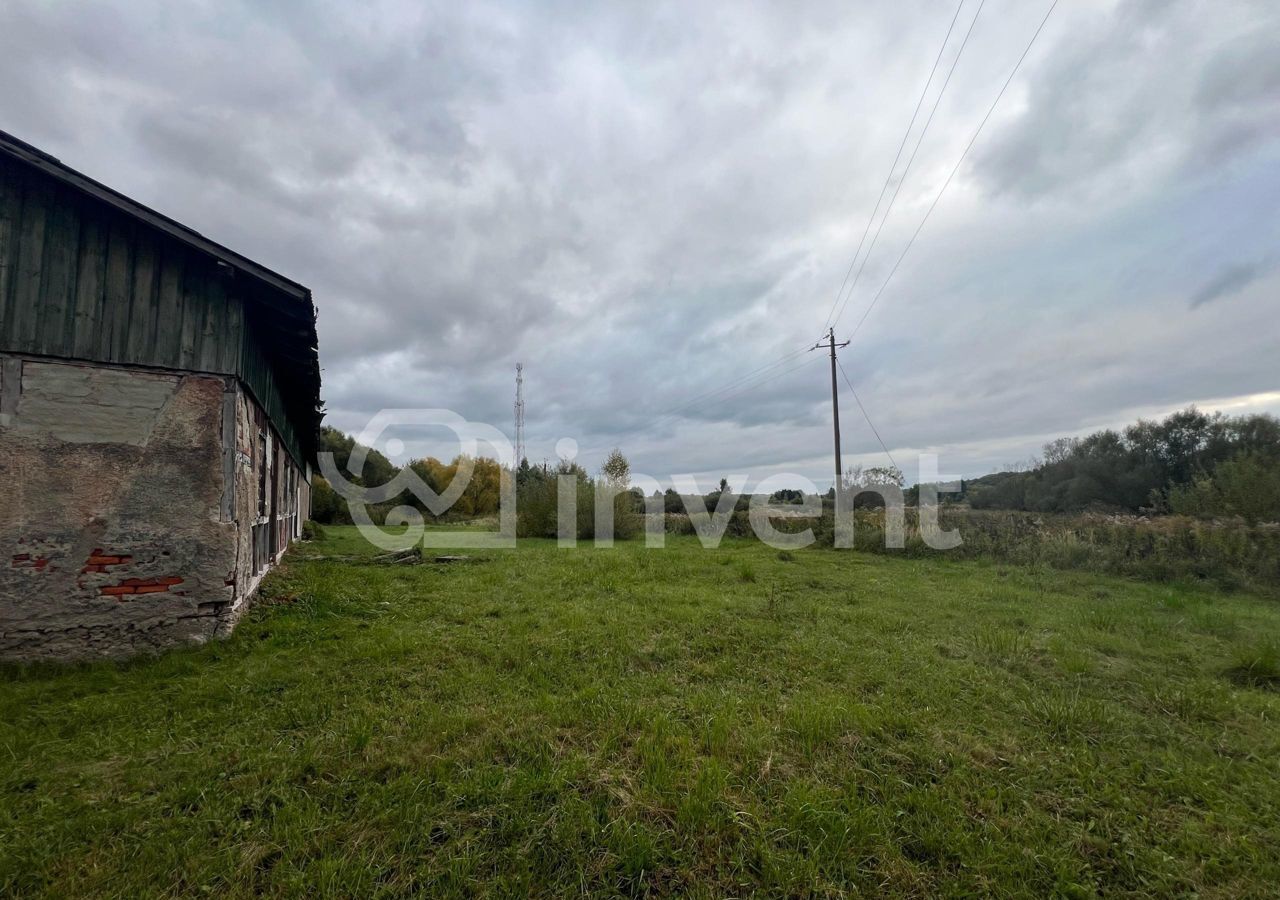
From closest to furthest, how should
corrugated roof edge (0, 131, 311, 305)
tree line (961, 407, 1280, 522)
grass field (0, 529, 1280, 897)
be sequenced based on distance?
1. grass field (0, 529, 1280, 897)
2. corrugated roof edge (0, 131, 311, 305)
3. tree line (961, 407, 1280, 522)

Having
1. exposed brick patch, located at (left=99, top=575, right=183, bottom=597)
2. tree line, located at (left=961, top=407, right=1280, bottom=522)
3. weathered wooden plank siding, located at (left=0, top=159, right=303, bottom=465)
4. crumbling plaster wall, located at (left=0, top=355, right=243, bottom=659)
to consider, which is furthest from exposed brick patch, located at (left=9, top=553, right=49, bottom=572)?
tree line, located at (left=961, top=407, right=1280, bottom=522)

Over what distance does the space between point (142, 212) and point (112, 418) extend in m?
1.85

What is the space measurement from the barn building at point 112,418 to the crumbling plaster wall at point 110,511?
1 centimetres

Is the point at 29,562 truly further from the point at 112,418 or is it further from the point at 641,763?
the point at 641,763

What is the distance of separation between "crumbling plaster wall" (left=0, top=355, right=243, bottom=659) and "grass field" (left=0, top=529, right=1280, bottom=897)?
384 mm

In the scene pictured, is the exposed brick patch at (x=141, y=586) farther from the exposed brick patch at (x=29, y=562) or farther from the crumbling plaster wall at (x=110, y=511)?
the exposed brick patch at (x=29, y=562)

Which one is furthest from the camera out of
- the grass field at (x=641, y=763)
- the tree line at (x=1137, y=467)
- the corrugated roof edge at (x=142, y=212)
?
the tree line at (x=1137, y=467)

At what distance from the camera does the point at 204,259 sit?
494 cm

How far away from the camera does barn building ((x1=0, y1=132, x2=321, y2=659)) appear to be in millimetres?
4309

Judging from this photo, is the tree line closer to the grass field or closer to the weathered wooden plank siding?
the grass field

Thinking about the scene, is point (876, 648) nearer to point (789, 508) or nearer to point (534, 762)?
point (534, 762)

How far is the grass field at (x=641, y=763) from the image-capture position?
221 centimetres

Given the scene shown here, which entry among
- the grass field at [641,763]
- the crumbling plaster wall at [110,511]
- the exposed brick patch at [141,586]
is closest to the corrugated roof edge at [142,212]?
the crumbling plaster wall at [110,511]

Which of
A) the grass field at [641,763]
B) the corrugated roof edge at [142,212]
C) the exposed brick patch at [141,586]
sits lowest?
the grass field at [641,763]
